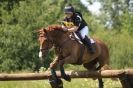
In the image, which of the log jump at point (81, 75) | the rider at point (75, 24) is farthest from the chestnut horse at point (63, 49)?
the log jump at point (81, 75)

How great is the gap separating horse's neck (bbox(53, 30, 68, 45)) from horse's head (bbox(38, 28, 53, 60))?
361mm

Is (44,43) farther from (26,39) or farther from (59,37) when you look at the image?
(26,39)

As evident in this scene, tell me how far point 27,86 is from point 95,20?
6066cm

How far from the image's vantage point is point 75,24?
11.9m

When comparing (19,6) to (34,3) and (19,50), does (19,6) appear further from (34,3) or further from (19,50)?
(19,50)

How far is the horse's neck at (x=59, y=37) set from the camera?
1161cm

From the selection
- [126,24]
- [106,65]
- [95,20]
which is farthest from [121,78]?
[95,20]

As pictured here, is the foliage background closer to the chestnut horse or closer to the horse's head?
the chestnut horse

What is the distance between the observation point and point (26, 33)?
41.6m

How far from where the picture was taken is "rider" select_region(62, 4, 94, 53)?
11663mm

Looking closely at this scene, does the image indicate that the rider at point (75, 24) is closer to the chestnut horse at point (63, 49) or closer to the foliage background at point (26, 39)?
the chestnut horse at point (63, 49)

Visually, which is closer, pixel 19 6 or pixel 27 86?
pixel 27 86

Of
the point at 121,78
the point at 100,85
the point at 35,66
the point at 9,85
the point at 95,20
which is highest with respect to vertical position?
the point at 121,78

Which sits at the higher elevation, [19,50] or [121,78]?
[121,78]
